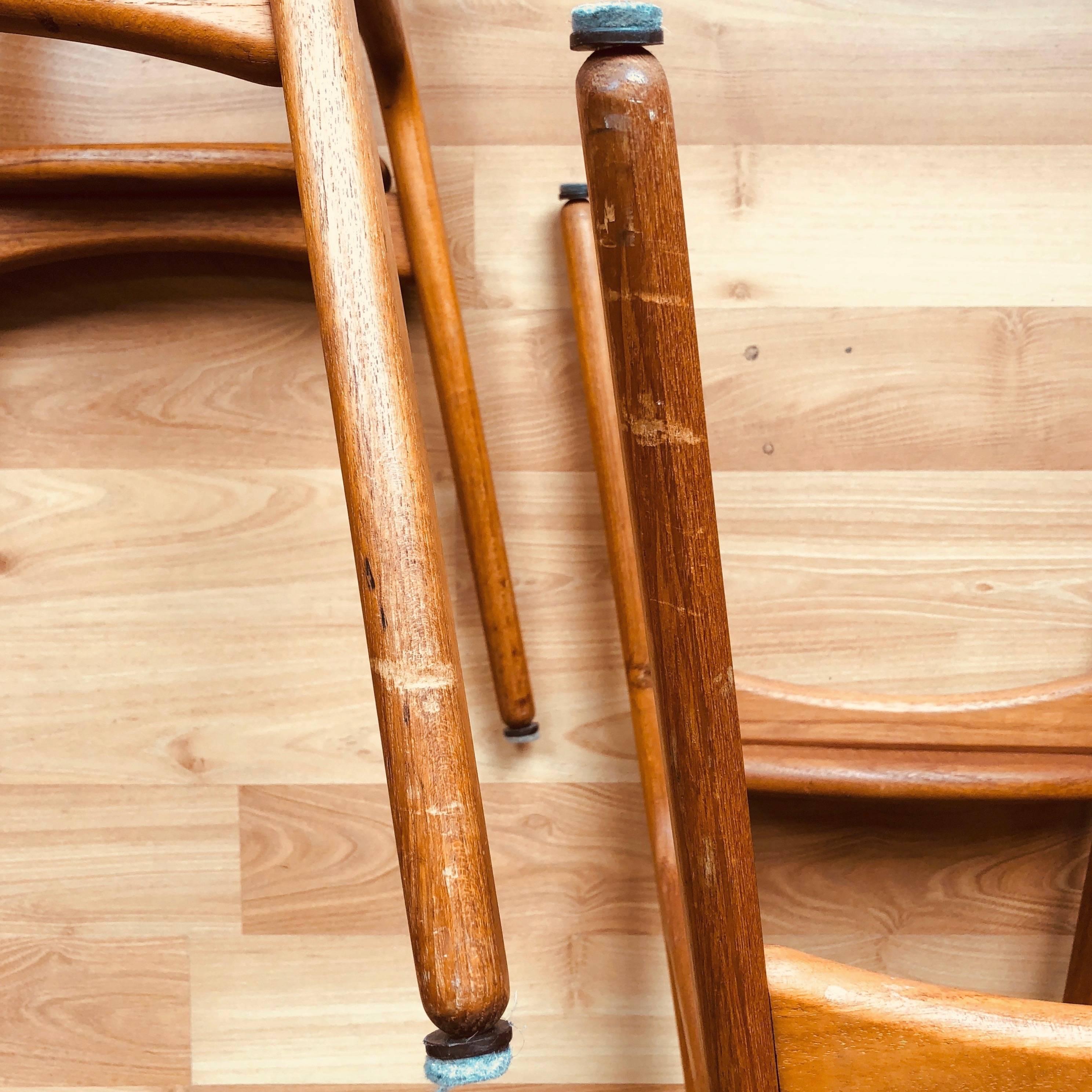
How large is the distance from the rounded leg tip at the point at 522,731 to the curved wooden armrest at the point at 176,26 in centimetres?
36

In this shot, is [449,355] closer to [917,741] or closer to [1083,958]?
[917,741]

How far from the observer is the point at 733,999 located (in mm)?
242

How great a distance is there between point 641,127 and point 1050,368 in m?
0.47

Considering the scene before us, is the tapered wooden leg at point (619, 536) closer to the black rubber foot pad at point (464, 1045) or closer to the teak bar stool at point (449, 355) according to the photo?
the teak bar stool at point (449, 355)

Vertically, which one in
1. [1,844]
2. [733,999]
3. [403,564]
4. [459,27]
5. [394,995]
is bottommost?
[394,995]

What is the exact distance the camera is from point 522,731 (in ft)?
1.86

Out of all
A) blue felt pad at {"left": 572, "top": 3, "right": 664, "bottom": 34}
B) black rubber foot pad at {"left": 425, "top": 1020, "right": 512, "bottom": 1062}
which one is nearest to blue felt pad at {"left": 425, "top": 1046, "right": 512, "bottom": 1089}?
black rubber foot pad at {"left": 425, "top": 1020, "right": 512, "bottom": 1062}

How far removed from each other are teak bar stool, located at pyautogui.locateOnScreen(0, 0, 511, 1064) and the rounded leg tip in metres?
0.32

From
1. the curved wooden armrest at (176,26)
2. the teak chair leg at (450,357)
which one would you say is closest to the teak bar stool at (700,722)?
the curved wooden armrest at (176,26)

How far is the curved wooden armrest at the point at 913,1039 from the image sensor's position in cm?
25

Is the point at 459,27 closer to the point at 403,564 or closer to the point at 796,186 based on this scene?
the point at 796,186

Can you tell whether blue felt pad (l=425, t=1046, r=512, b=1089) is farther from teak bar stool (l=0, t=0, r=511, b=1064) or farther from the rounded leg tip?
the rounded leg tip

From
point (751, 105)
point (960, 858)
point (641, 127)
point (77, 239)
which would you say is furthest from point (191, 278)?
point (960, 858)

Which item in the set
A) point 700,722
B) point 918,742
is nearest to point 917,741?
point 918,742
